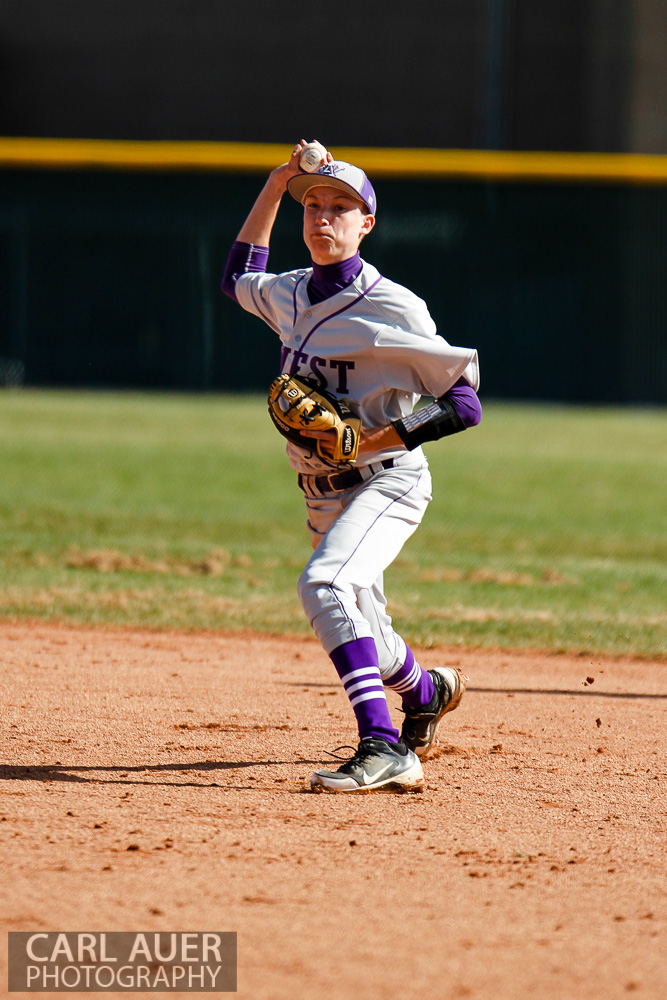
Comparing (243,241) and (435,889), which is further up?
(243,241)

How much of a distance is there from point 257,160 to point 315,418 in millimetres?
13759

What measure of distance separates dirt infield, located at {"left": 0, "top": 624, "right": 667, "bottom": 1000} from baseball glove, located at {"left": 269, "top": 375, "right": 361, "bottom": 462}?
958mm

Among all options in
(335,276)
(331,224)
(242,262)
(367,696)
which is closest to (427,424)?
(335,276)

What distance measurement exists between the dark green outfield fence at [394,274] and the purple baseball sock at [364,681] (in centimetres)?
1324

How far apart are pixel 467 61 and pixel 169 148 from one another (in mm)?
6503

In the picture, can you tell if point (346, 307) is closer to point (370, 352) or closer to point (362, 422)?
point (370, 352)

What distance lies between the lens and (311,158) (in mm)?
3541

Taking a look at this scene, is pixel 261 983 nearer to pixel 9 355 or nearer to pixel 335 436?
pixel 335 436

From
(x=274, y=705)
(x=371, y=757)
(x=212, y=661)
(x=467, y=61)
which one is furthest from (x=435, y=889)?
(x=467, y=61)

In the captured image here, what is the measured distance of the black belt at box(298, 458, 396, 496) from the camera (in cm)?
354

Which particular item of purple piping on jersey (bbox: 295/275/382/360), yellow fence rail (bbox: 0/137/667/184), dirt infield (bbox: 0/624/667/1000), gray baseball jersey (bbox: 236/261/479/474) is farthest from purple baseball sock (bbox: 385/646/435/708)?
yellow fence rail (bbox: 0/137/667/184)

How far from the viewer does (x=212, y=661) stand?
210 inches

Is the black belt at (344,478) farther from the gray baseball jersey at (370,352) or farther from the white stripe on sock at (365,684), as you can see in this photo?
the white stripe on sock at (365,684)

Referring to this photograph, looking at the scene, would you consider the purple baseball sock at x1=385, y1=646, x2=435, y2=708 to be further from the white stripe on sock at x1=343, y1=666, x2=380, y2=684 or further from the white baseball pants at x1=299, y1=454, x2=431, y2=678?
the white stripe on sock at x1=343, y1=666, x2=380, y2=684
